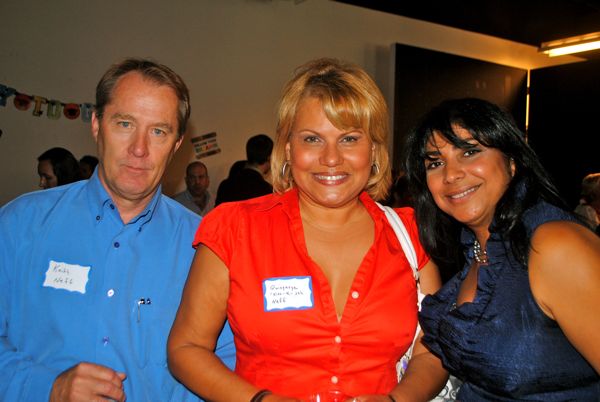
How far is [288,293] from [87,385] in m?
0.66

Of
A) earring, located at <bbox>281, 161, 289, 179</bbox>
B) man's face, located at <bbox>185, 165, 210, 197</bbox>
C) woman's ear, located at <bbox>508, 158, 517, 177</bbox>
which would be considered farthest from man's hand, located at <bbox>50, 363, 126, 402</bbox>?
man's face, located at <bbox>185, 165, 210, 197</bbox>

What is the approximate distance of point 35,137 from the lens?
558 cm

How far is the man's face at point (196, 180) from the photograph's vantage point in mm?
5984

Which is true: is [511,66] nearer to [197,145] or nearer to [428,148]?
[197,145]

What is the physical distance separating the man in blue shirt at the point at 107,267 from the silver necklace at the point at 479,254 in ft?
3.18

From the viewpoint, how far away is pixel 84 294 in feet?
5.43

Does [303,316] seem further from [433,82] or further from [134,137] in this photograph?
[433,82]

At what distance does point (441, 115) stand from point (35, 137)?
5.15m

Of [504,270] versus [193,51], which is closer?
[504,270]

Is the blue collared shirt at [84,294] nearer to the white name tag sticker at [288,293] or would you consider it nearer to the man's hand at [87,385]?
the man's hand at [87,385]

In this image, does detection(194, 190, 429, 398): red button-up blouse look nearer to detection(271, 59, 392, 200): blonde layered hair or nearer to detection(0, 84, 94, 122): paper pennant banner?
detection(271, 59, 392, 200): blonde layered hair

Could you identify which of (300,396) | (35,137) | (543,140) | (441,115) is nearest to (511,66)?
(543,140)

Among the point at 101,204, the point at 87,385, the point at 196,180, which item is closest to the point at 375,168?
the point at 101,204

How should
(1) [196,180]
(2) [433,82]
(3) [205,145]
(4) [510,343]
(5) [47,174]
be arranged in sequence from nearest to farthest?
(4) [510,343], (5) [47,174], (1) [196,180], (3) [205,145], (2) [433,82]
